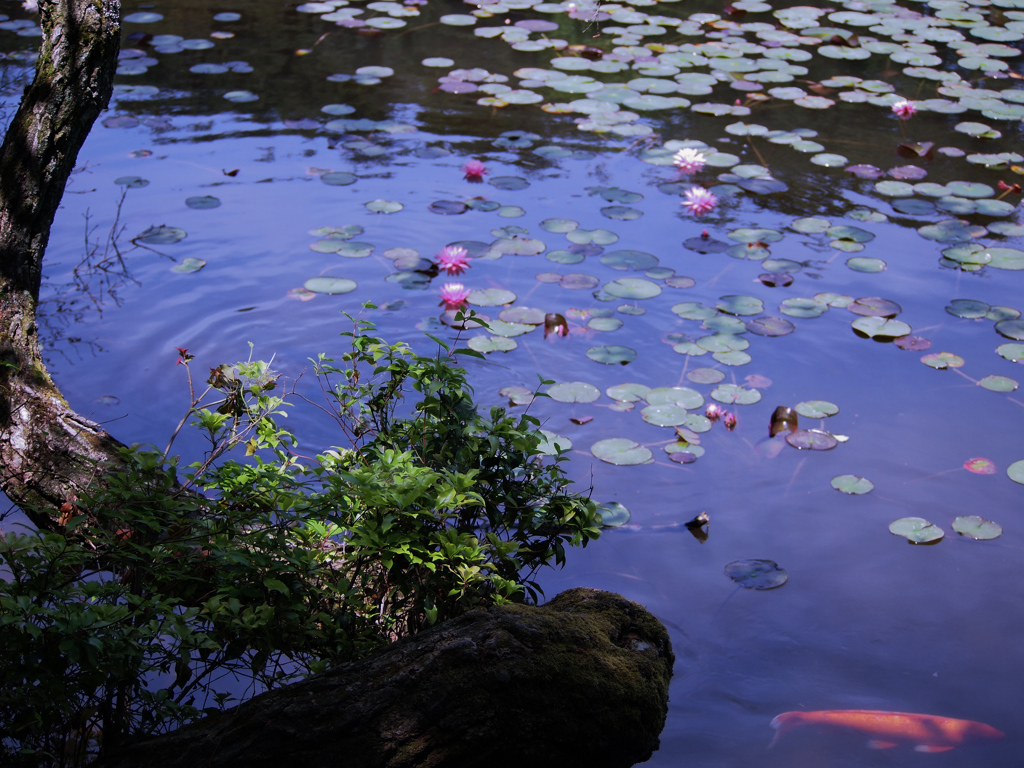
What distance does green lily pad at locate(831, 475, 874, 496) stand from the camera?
2.51 m

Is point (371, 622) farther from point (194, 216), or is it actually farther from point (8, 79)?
point (8, 79)

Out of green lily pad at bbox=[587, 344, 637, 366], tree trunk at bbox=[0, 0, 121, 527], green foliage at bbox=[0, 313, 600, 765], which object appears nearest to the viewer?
green foliage at bbox=[0, 313, 600, 765]

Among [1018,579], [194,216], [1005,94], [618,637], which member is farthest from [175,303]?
[1005,94]

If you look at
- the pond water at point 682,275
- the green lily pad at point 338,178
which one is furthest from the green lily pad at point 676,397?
the green lily pad at point 338,178

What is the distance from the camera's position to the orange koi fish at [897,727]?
5.99 feet

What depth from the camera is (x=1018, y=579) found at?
2.24m

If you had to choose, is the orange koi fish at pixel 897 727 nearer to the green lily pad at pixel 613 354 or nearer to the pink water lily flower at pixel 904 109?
the green lily pad at pixel 613 354

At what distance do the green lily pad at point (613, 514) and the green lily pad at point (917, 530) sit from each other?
30.8 inches

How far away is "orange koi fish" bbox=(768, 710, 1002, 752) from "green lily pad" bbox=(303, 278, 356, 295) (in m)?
2.32

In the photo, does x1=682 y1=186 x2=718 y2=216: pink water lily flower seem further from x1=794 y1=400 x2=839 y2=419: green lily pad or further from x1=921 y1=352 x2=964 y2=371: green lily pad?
x1=794 y1=400 x2=839 y2=419: green lily pad

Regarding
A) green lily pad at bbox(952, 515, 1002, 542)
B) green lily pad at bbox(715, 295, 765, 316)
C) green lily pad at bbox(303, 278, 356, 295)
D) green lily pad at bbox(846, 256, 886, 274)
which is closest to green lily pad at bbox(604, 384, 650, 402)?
green lily pad at bbox(715, 295, 765, 316)

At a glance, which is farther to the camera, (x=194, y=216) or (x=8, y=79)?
(x=8, y=79)

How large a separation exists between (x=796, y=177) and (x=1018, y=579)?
272 cm

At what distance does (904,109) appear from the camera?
503 centimetres
